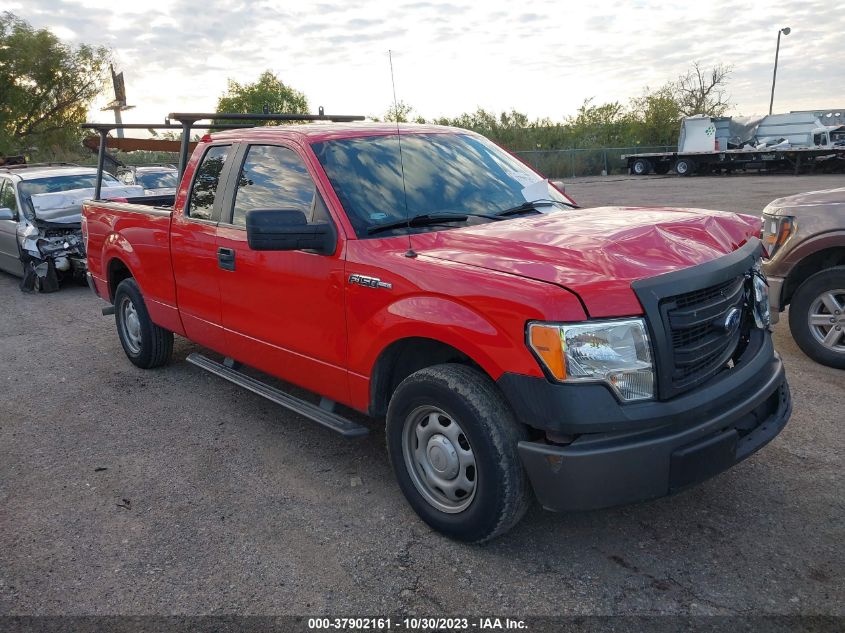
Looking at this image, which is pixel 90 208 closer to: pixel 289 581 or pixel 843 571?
pixel 289 581

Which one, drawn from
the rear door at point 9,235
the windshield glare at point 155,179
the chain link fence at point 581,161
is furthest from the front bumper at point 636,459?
the chain link fence at point 581,161

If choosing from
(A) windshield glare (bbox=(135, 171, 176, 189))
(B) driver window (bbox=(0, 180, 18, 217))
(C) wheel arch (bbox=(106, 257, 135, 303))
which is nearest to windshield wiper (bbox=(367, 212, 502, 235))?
(C) wheel arch (bbox=(106, 257, 135, 303))

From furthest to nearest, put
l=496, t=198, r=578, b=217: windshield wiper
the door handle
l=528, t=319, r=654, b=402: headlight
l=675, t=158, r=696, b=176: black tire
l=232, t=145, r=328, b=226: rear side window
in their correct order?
l=675, t=158, r=696, b=176: black tire
the door handle
l=496, t=198, r=578, b=217: windshield wiper
l=232, t=145, r=328, b=226: rear side window
l=528, t=319, r=654, b=402: headlight

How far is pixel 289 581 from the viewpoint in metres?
3.21

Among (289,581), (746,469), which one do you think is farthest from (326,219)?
(746,469)

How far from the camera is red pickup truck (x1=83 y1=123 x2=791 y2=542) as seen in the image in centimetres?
289

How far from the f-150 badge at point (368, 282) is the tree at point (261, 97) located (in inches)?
1289

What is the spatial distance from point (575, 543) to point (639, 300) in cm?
125

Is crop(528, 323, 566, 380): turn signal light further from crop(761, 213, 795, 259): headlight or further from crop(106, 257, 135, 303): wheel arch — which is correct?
crop(106, 257, 135, 303): wheel arch

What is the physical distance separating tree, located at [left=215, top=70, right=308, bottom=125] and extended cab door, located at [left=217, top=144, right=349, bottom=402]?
1245 inches

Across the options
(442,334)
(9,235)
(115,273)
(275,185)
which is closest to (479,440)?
(442,334)

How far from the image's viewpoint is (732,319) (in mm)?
3385

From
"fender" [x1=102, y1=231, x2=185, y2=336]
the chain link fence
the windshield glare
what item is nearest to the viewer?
"fender" [x1=102, y1=231, x2=185, y2=336]

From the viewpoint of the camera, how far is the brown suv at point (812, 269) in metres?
5.55
